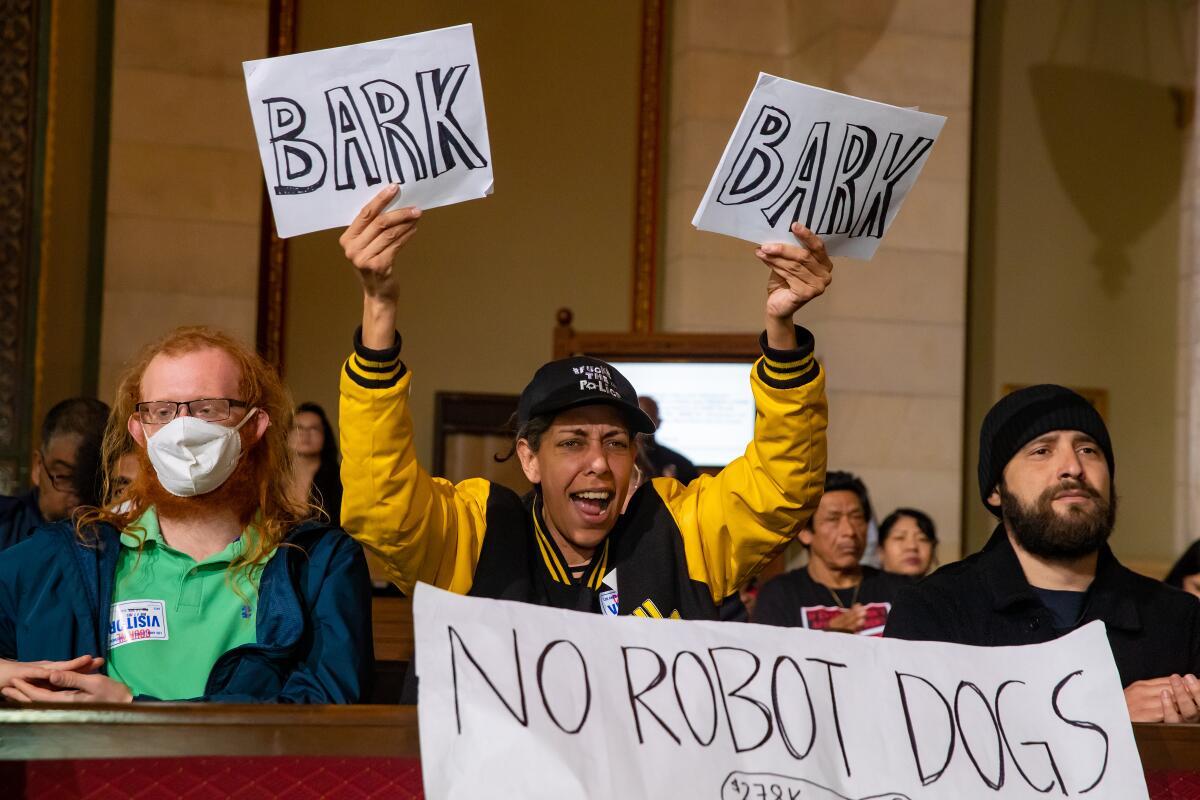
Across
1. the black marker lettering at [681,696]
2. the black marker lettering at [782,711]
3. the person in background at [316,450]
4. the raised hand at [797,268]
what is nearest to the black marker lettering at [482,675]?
the black marker lettering at [681,696]

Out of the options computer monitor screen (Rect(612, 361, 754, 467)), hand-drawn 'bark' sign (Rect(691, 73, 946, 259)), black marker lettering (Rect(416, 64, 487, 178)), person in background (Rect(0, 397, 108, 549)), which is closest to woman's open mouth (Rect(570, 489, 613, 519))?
hand-drawn 'bark' sign (Rect(691, 73, 946, 259))

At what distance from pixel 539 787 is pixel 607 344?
5968 mm

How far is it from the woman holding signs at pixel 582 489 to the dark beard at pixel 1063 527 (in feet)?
1.66

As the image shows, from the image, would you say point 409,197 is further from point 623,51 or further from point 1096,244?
point 1096,244

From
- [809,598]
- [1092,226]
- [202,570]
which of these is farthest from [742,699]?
[1092,226]

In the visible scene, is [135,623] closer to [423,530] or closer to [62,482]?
[423,530]

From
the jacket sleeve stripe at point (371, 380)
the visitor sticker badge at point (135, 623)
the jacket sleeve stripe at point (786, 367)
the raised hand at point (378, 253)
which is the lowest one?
the visitor sticker badge at point (135, 623)

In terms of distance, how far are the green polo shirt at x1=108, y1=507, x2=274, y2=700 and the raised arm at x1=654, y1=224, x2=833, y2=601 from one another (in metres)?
0.92

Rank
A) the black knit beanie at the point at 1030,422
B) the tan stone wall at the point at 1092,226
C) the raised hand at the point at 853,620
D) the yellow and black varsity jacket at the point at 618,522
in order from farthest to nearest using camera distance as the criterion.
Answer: the tan stone wall at the point at 1092,226 < the raised hand at the point at 853,620 < the black knit beanie at the point at 1030,422 < the yellow and black varsity jacket at the point at 618,522

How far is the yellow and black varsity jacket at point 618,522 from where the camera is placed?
2598mm

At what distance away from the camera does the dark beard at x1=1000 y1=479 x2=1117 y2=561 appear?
9.56 feet

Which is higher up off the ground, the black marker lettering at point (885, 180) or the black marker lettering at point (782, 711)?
the black marker lettering at point (885, 180)

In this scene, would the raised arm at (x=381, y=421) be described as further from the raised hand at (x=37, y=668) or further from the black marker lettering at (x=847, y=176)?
the black marker lettering at (x=847, y=176)

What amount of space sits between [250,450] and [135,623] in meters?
0.39
